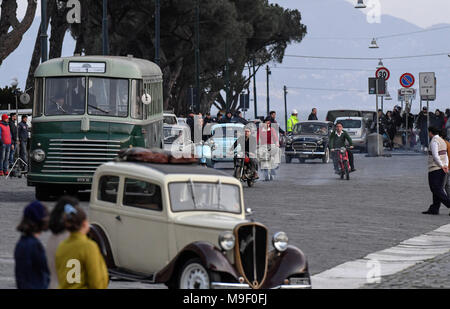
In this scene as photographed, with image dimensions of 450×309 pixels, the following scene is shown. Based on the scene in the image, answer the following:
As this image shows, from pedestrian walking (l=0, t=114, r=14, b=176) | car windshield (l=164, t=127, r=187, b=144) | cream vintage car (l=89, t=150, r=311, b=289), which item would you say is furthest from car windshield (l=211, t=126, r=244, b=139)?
cream vintage car (l=89, t=150, r=311, b=289)

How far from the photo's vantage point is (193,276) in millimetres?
10148

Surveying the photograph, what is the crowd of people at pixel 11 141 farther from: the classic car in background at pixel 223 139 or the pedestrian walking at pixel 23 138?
the classic car in background at pixel 223 139

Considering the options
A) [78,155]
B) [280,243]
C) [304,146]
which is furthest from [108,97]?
[304,146]

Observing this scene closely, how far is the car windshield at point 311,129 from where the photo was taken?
44.3m

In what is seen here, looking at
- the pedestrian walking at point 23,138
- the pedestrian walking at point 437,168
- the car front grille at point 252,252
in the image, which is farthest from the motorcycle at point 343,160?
the car front grille at point 252,252

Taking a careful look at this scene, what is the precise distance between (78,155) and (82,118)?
0.70 m

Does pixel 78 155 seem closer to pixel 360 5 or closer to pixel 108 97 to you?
pixel 108 97

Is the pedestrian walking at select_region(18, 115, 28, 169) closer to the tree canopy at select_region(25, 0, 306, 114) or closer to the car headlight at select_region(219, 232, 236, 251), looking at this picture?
the tree canopy at select_region(25, 0, 306, 114)

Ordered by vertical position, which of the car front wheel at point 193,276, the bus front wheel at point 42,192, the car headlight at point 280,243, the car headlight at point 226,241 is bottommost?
the bus front wheel at point 42,192

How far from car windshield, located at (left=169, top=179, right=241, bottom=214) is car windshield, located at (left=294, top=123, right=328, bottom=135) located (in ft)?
108

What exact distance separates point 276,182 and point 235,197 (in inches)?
817

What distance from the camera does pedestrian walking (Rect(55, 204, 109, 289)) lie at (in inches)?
298

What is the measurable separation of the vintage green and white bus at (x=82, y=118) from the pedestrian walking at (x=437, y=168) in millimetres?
5534

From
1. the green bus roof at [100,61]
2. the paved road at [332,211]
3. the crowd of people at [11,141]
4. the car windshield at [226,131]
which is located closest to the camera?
the paved road at [332,211]
